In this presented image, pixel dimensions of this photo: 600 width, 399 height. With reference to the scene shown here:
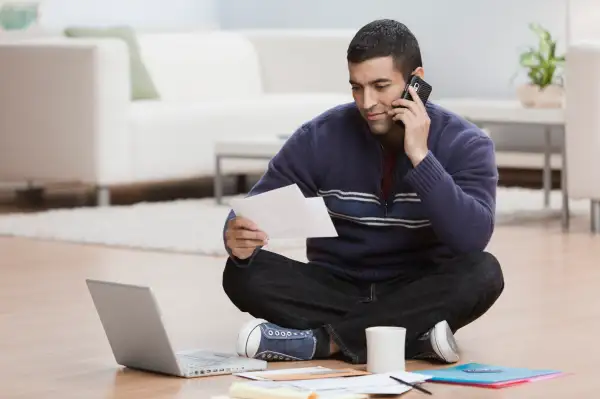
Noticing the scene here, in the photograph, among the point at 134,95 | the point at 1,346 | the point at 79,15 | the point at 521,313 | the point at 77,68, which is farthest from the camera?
the point at 79,15

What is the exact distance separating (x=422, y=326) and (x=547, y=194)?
142 inches

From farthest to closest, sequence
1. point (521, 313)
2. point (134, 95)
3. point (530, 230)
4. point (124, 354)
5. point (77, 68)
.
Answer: point (134, 95) < point (77, 68) < point (530, 230) < point (521, 313) < point (124, 354)

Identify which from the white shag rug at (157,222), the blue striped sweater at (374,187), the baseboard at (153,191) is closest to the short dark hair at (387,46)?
the blue striped sweater at (374,187)

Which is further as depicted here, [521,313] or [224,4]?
[224,4]

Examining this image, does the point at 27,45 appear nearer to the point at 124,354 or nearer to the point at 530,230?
the point at 530,230

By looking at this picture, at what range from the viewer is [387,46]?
3023 mm

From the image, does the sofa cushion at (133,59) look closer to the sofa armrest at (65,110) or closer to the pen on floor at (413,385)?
the sofa armrest at (65,110)

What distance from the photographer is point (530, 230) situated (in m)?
5.79

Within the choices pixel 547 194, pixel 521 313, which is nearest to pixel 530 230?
pixel 547 194

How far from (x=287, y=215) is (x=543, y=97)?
12.3 ft

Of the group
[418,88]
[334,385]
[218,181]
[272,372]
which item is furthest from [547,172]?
[334,385]

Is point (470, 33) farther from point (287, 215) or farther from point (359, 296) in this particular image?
point (287, 215)

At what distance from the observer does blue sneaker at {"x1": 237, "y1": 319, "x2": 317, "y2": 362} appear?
3074 millimetres

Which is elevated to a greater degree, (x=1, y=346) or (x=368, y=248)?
(x=368, y=248)
